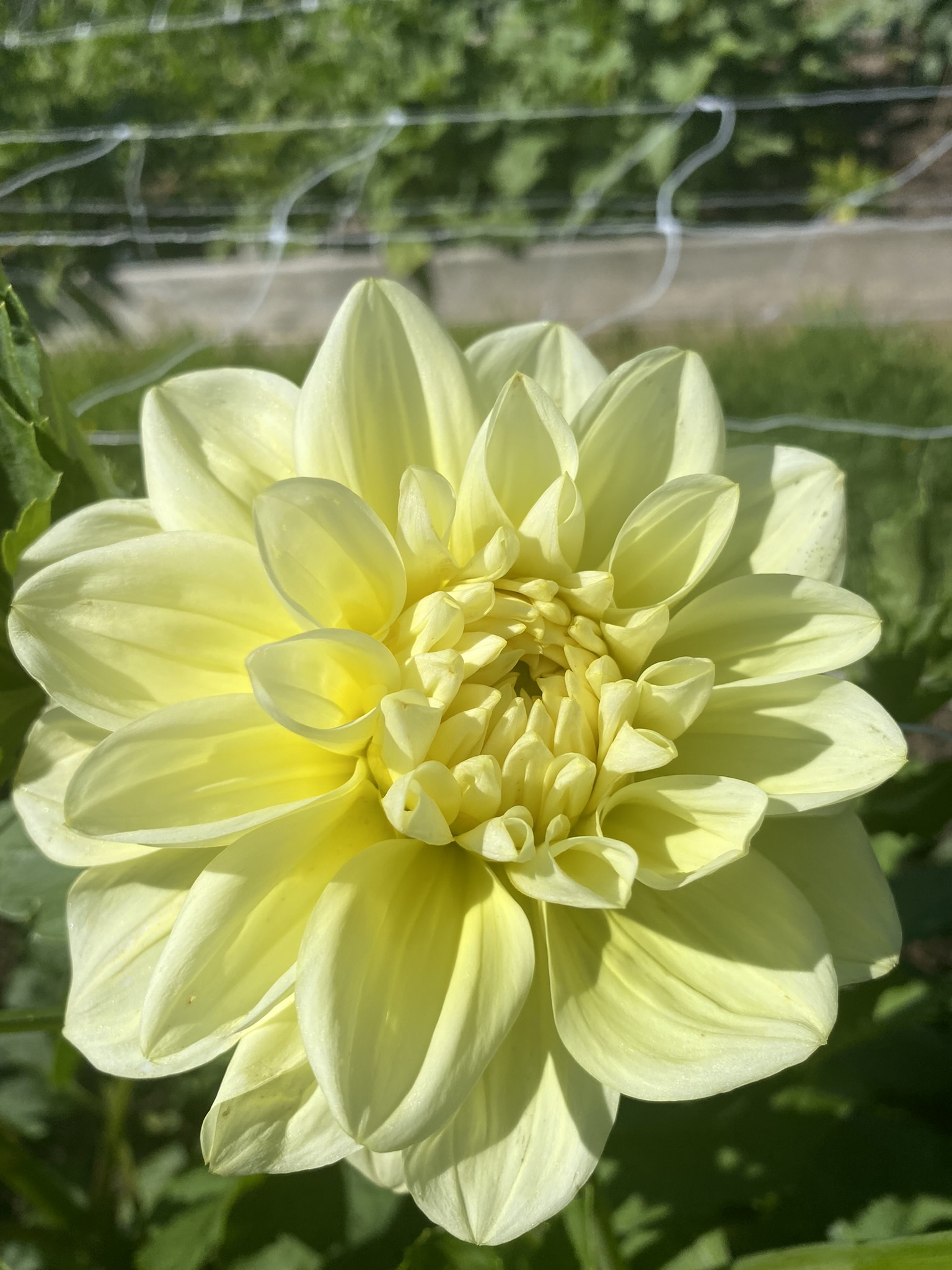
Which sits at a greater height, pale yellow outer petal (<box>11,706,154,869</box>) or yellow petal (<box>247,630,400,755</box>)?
yellow petal (<box>247,630,400,755</box>)

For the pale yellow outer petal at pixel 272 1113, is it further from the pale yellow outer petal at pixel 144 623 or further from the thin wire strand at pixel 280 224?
the thin wire strand at pixel 280 224

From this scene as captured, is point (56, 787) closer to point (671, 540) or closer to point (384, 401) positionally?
point (384, 401)

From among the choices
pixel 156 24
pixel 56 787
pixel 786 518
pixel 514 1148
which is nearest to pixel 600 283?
pixel 156 24

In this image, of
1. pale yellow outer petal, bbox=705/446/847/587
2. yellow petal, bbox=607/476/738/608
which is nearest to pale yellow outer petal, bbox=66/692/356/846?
yellow petal, bbox=607/476/738/608

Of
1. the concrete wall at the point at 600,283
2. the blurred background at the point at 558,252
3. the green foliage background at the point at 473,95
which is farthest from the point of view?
the green foliage background at the point at 473,95

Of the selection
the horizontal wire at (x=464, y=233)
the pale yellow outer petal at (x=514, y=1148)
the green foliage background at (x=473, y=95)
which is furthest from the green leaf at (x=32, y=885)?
the green foliage background at (x=473, y=95)

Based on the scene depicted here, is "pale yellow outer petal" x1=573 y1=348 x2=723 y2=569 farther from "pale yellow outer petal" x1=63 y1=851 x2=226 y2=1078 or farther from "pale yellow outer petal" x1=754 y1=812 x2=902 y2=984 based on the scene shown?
"pale yellow outer petal" x1=63 y1=851 x2=226 y2=1078

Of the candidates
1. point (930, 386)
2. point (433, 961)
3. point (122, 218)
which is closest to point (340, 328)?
point (433, 961)
